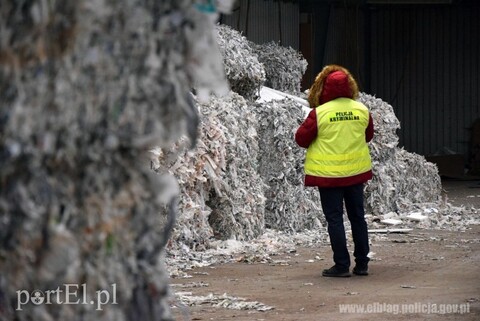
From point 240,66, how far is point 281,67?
405cm

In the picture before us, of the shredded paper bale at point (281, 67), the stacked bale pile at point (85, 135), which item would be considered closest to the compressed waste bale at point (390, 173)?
the shredded paper bale at point (281, 67)

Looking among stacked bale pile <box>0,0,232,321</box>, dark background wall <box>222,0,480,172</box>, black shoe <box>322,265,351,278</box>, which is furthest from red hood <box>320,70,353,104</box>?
dark background wall <box>222,0,480,172</box>

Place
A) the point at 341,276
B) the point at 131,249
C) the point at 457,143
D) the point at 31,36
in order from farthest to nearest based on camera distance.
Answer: the point at 457,143, the point at 341,276, the point at 131,249, the point at 31,36

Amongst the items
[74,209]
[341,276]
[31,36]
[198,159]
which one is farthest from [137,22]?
[198,159]

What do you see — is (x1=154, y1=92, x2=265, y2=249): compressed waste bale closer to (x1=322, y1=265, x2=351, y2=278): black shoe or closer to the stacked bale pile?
(x1=322, y1=265, x2=351, y2=278): black shoe

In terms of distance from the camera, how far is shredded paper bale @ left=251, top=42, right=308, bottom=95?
16.8m

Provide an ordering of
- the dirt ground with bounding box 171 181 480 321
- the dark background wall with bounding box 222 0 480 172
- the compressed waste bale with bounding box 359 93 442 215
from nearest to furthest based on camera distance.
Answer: the dirt ground with bounding box 171 181 480 321
the compressed waste bale with bounding box 359 93 442 215
the dark background wall with bounding box 222 0 480 172

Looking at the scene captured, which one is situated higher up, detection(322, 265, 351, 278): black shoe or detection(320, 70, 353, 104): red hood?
detection(320, 70, 353, 104): red hood

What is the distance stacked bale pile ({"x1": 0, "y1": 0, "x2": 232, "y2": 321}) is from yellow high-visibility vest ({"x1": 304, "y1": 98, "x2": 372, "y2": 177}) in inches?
249

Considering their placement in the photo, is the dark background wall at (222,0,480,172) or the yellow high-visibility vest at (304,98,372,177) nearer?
the yellow high-visibility vest at (304,98,372,177)

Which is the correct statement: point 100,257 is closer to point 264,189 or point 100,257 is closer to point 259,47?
point 264,189

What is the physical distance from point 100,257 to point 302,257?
321 inches

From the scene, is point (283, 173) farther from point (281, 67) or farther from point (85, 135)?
point (85, 135)

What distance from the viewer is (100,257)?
257 cm
